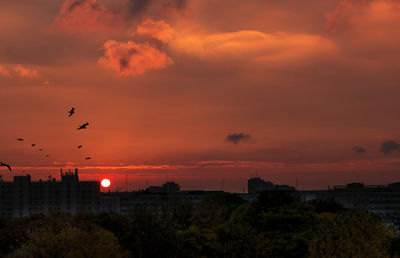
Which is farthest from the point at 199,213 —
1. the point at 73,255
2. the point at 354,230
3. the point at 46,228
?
the point at 354,230

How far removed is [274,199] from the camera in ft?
280

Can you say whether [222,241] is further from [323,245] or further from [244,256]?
[323,245]

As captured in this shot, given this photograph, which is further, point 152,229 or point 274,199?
point 274,199

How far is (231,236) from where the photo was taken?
2955 inches

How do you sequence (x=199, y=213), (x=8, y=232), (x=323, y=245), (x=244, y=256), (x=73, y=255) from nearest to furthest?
1. (x=323, y=245)
2. (x=73, y=255)
3. (x=244, y=256)
4. (x=8, y=232)
5. (x=199, y=213)

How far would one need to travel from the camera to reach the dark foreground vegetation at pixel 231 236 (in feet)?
176

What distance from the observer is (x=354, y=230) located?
173 ft

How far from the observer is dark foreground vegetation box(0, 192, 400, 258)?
53.7 meters

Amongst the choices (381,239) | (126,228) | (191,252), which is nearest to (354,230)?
(381,239)

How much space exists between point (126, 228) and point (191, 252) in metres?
15.2

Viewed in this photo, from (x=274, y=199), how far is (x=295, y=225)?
8026 mm

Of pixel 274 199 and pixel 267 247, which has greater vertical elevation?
pixel 274 199

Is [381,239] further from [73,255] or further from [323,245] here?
[73,255]

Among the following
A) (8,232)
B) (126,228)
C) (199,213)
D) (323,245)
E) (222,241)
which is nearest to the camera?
(323,245)
